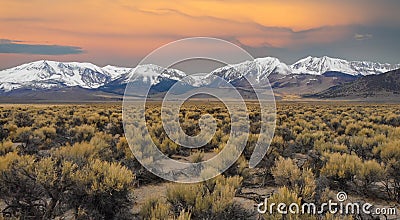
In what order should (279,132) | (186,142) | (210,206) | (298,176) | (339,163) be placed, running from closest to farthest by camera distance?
1. (210,206)
2. (298,176)
3. (339,163)
4. (186,142)
5. (279,132)

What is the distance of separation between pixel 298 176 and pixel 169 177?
3.97 metres

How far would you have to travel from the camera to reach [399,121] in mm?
25125

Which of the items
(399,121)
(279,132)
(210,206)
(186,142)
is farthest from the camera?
(399,121)

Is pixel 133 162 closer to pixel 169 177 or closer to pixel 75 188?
pixel 169 177

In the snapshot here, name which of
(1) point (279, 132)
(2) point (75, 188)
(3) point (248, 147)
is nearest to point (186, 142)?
(3) point (248, 147)

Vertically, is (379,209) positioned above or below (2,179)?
below

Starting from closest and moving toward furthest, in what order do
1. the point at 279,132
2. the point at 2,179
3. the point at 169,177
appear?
the point at 2,179 → the point at 169,177 → the point at 279,132

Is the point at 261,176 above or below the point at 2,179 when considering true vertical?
below

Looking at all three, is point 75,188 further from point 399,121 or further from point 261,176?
point 399,121

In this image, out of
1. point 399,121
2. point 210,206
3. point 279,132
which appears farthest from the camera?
point 399,121

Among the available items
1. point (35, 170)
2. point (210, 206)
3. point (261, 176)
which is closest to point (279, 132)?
point (261, 176)

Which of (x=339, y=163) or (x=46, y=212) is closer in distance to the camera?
(x=46, y=212)

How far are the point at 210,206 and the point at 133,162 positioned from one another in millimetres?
5033

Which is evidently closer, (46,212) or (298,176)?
(46,212)
